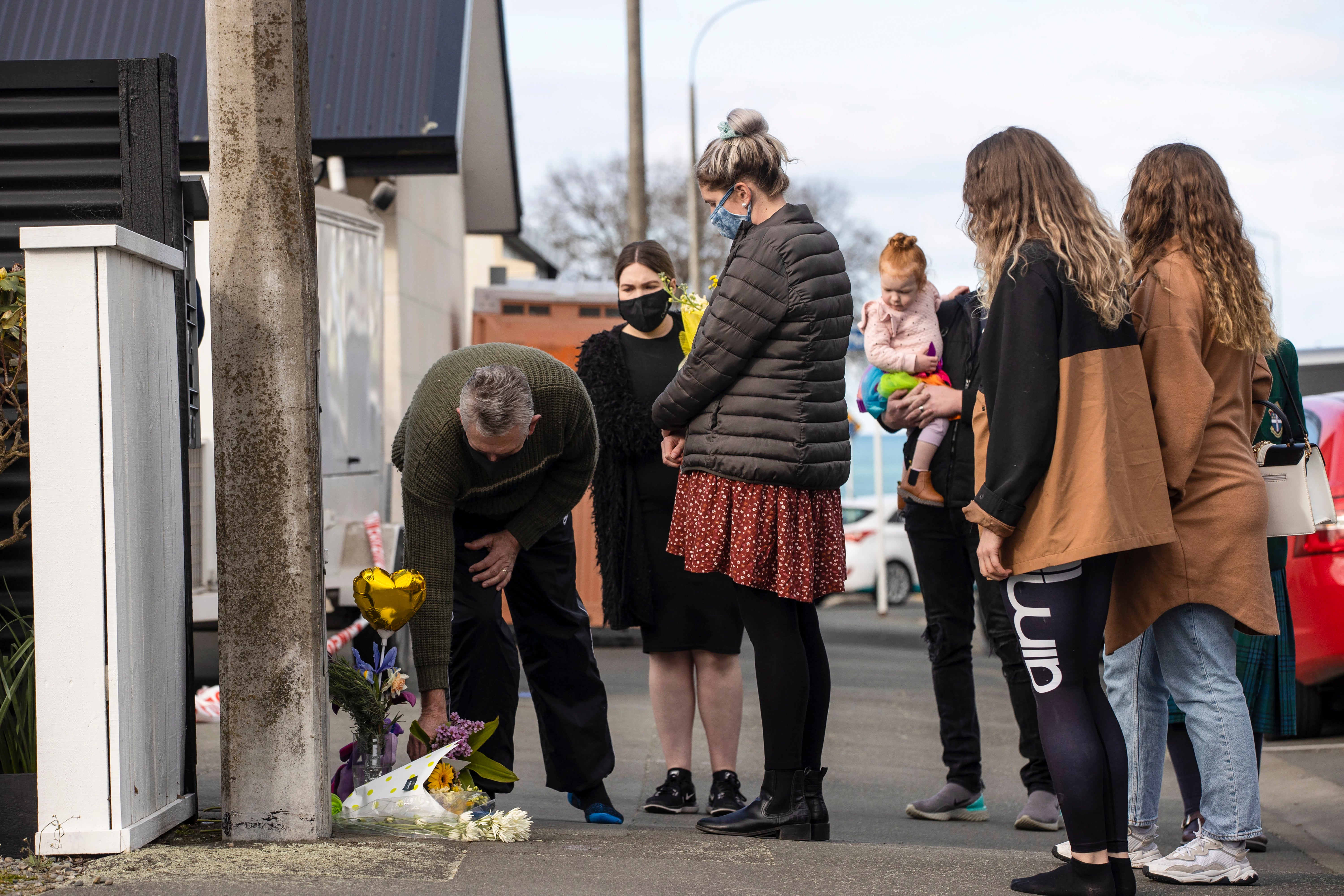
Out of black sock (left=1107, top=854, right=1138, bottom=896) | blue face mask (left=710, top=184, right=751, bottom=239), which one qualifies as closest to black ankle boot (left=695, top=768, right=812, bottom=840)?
black sock (left=1107, top=854, right=1138, bottom=896)

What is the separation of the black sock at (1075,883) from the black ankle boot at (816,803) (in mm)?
760

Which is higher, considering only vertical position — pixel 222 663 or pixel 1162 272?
pixel 1162 272

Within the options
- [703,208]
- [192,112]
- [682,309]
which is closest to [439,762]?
[682,309]

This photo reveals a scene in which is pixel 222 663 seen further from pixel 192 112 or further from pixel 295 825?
pixel 192 112

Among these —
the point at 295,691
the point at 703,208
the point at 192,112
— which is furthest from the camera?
the point at 703,208

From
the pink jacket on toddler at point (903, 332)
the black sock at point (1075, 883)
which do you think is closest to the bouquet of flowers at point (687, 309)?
the pink jacket on toddler at point (903, 332)

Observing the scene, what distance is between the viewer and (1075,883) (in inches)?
127

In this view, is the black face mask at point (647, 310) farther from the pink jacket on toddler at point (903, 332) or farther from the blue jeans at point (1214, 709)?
the blue jeans at point (1214, 709)

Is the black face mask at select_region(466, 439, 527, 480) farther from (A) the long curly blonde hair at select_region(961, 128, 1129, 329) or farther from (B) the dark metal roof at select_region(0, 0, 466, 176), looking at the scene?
(B) the dark metal roof at select_region(0, 0, 466, 176)

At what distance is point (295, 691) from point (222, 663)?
0.63 feet

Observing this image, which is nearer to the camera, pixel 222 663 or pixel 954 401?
pixel 222 663

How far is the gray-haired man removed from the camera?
152 inches

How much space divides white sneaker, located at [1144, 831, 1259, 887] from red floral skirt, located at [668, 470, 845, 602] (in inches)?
45.9

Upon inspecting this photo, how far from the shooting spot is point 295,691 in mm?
3334
